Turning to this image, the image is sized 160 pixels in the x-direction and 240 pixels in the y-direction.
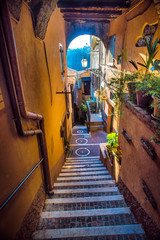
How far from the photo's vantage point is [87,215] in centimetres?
317

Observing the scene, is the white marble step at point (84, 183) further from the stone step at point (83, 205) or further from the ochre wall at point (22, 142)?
the ochre wall at point (22, 142)

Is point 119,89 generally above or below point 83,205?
above

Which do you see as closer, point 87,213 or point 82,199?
point 87,213

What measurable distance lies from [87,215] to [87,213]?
5 centimetres

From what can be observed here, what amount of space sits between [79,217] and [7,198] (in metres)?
1.89

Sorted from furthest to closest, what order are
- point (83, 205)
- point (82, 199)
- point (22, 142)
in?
point (82, 199)
point (83, 205)
point (22, 142)

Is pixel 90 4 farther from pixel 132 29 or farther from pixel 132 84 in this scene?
pixel 132 84

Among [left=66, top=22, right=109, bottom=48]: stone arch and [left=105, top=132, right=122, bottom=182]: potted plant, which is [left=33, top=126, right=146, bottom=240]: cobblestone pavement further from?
[left=66, top=22, right=109, bottom=48]: stone arch

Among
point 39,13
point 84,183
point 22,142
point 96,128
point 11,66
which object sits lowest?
point 96,128

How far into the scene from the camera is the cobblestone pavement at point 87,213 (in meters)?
2.70

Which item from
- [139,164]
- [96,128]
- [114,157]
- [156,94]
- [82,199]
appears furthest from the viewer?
[96,128]

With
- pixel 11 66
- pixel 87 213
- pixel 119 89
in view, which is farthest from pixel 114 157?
pixel 11 66

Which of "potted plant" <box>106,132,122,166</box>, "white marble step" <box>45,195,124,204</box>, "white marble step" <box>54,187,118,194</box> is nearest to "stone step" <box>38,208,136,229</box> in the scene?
"white marble step" <box>45,195,124,204</box>

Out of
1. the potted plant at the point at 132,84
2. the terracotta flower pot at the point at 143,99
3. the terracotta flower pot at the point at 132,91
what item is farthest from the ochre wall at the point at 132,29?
the terracotta flower pot at the point at 143,99
